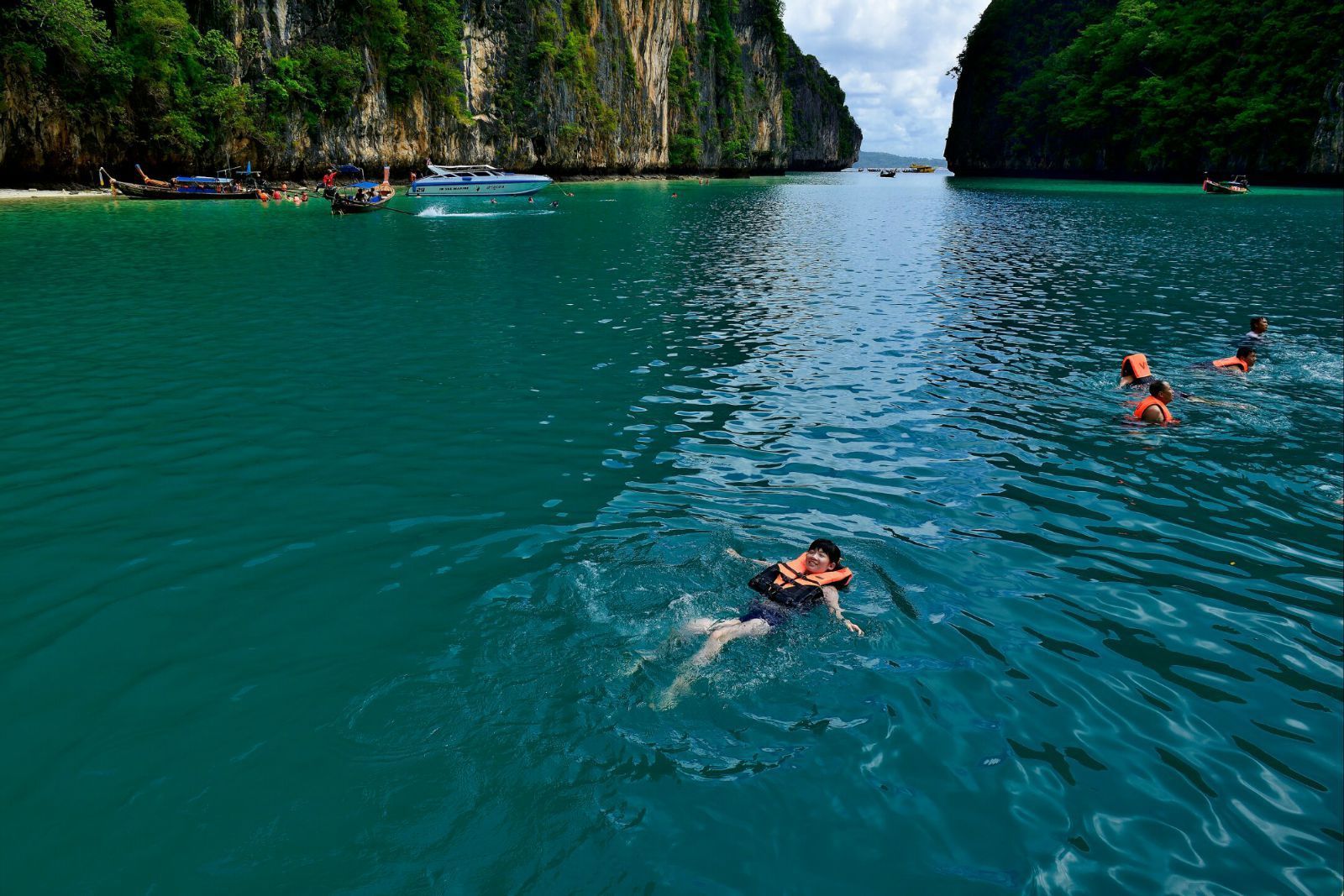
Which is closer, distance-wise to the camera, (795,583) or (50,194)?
(795,583)

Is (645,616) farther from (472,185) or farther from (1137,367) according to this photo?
(472,185)

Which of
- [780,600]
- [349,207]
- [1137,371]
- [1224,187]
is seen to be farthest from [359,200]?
[1224,187]

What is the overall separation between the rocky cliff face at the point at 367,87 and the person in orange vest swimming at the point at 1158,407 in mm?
55164

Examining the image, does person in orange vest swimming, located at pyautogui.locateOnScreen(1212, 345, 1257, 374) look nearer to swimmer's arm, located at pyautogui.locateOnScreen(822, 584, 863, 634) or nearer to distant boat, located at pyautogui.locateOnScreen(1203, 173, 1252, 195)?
swimmer's arm, located at pyautogui.locateOnScreen(822, 584, 863, 634)

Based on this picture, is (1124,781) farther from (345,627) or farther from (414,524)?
(414,524)

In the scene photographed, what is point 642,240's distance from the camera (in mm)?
35219

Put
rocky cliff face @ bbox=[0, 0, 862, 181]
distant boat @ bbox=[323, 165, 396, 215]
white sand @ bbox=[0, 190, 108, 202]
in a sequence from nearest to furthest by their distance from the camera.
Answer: distant boat @ bbox=[323, 165, 396, 215] < white sand @ bbox=[0, 190, 108, 202] < rocky cliff face @ bbox=[0, 0, 862, 181]

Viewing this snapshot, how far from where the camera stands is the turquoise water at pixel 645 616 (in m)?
4.41

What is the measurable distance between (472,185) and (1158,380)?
5061 cm

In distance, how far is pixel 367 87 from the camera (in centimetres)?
5984

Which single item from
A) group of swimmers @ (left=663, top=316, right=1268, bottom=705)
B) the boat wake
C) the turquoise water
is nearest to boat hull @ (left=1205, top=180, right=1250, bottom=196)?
the boat wake

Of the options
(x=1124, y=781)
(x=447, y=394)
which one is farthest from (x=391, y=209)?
(x=1124, y=781)

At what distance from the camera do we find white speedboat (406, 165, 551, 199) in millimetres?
53406

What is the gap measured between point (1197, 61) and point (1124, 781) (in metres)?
112
